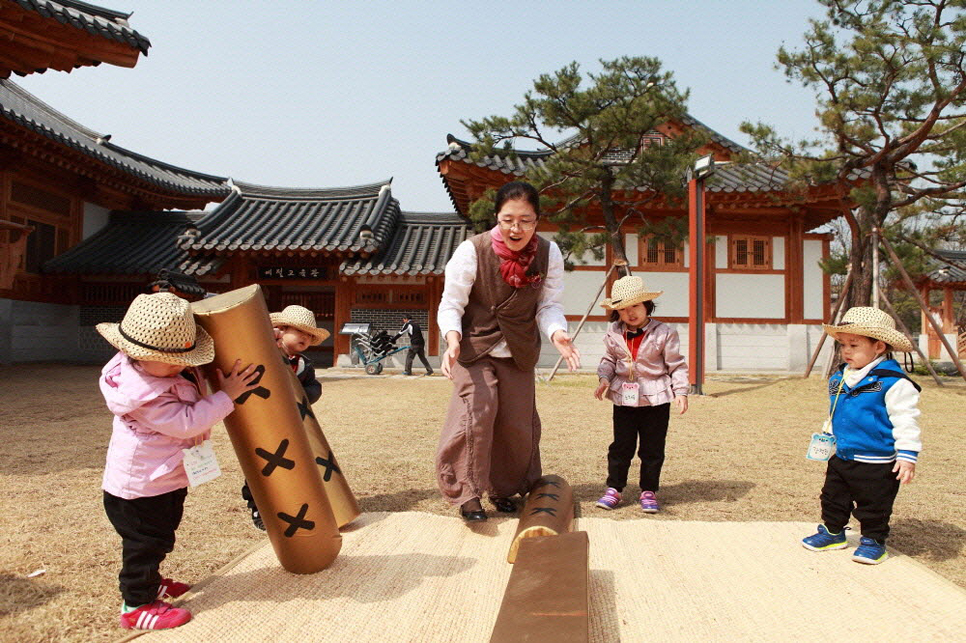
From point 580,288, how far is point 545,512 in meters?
11.0

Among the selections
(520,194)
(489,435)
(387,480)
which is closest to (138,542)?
(489,435)

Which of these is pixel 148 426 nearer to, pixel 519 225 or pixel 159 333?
pixel 159 333

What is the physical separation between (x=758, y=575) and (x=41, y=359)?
14420 mm

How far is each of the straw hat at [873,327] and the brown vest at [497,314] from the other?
142 cm

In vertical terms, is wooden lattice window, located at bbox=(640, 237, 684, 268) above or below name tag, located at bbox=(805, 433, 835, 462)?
above

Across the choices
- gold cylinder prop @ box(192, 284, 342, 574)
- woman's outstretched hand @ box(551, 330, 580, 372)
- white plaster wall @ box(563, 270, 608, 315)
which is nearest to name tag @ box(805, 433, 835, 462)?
woman's outstretched hand @ box(551, 330, 580, 372)

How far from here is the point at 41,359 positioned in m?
12.9

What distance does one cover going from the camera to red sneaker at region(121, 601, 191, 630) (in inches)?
81.4

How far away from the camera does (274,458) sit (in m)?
2.38

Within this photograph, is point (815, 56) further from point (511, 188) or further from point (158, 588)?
point (158, 588)

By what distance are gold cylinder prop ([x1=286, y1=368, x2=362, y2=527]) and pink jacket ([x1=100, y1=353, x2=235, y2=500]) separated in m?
0.89

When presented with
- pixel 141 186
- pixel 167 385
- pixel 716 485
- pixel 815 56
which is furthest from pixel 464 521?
pixel 141 186

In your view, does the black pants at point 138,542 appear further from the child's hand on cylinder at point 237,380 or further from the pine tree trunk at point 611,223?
the pine tree trunk at point 611,223

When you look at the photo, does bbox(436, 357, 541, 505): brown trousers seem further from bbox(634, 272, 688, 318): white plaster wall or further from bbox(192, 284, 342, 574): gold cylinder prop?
bbox(634, 272, 688, 318): white plaster wall
